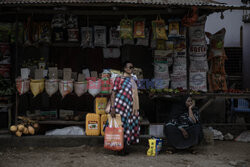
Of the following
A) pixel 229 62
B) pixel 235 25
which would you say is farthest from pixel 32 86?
pixel 235 25

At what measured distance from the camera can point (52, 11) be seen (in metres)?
7.05

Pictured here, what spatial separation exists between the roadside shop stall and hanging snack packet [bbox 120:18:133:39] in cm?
2

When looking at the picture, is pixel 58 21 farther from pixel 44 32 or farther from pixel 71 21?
pixel 44 32

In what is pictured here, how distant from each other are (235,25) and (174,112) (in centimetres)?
628

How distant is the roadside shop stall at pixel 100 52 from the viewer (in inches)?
258

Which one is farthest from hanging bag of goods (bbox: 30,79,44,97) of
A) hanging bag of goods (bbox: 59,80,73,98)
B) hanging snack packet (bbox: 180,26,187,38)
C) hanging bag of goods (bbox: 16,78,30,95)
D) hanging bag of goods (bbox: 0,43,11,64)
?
hanging snack packet (bbox: 180,26,187,38)

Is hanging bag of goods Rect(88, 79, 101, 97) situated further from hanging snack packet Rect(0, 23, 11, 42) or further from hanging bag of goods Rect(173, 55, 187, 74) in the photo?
hanging snack packet Rect(0, 23, 11, 42)

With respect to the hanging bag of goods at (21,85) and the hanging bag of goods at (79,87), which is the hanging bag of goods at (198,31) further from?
the hanging bag of goods at (21,85)

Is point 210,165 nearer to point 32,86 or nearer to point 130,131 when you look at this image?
point 130,131

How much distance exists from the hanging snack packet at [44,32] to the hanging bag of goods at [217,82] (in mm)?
4418

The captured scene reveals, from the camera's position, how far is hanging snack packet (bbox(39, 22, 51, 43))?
24.3 feet

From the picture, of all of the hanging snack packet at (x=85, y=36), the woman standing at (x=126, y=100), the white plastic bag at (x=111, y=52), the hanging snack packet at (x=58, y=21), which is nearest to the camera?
the woman standing at (x=126, y=100)

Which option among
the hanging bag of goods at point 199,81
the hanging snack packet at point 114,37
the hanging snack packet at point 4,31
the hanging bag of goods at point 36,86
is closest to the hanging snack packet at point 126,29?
the hanging snack packet at point 114,37

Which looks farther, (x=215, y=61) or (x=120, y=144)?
(x=215, y=61)
